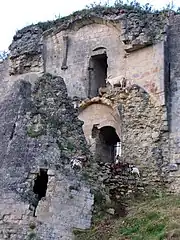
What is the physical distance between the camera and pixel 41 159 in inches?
400

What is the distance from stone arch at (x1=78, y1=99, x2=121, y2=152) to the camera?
1536 centimetres

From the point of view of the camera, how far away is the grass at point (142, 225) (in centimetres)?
900

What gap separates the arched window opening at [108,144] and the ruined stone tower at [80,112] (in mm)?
32

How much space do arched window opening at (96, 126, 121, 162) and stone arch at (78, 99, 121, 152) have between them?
0.53ft

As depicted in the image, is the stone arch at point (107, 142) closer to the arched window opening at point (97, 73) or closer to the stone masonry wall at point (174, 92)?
the arched window opening at point (97, 73)

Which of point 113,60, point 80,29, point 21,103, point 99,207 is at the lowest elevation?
point 99,207

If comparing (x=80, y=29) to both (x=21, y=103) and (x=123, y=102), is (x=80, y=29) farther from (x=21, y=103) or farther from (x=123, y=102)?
(x=21, y=103)

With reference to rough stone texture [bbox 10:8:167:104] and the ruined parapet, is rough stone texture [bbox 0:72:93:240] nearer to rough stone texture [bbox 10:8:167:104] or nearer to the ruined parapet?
rough stone texture [bbox 10:8:167:104]

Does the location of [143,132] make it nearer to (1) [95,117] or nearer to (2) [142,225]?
(1) [95,117]

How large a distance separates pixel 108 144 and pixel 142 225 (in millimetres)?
6592

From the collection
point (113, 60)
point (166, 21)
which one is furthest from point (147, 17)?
point (113, 60)

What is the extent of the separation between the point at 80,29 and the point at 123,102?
3.40m

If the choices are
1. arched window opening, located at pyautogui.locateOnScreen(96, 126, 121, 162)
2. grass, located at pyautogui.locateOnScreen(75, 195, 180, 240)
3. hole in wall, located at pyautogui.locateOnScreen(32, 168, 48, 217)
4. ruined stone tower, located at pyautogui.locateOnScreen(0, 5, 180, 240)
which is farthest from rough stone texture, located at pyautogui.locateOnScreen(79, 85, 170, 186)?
hole in wall, located at pyautogui.locateOnScreen(32, 168, 48, 217)

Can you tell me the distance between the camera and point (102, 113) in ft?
51.4
